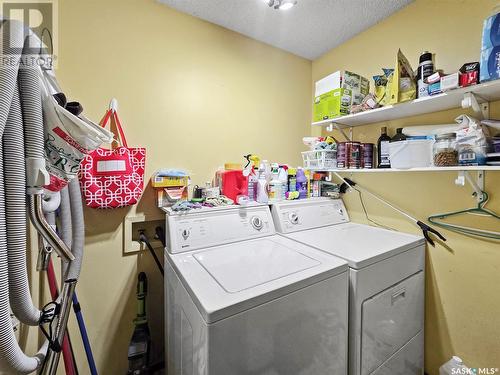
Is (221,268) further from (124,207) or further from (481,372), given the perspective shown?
(481,372)

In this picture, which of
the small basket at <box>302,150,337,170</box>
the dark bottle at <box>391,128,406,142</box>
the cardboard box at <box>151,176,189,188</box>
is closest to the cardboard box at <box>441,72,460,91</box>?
the dark bottle at <box>391,128,406,142</box>

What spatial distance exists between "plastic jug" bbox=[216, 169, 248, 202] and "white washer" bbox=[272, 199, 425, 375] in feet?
0.89

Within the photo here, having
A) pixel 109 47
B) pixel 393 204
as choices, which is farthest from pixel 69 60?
pixel 393 204

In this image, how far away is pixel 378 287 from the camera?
1136 mm

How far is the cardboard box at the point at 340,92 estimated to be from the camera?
159 cm

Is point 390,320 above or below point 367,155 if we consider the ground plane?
below

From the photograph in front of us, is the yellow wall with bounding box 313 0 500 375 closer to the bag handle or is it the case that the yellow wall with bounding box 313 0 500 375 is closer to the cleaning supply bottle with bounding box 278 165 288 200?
the cleaning supply bottle with bounding box 278 165 288 200

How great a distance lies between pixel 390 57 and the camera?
5.29 feet

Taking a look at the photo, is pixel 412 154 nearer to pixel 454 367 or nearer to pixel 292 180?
pixel 292 180

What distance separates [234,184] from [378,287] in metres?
1.03

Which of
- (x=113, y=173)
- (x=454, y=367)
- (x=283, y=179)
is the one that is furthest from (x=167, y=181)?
(x=454, y=367)

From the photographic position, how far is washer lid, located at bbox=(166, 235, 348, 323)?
78 centimetres

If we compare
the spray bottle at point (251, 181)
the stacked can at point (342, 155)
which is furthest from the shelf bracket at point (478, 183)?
the spray bottle at point (251, 181)

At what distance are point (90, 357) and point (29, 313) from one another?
2.56ft
